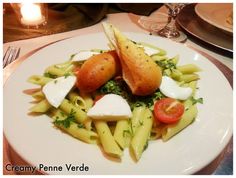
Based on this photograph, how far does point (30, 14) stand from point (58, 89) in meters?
1.00

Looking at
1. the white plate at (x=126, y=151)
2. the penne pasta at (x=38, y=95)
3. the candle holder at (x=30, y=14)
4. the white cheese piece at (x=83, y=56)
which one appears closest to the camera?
the white plate at (x=126, y=151)

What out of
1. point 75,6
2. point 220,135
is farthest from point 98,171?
point 75,6

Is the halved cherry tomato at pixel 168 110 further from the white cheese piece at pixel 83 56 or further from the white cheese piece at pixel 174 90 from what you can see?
the white cheese piece at pixel 83 56

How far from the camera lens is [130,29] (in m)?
1.93

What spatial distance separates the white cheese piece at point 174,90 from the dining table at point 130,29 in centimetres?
22

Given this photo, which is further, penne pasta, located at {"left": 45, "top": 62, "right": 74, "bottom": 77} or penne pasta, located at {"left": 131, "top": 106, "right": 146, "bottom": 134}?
penne pasta, located at {"left": 45, "top": 62, "right": 74, "bottom": 77}

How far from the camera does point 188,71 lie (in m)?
1.26

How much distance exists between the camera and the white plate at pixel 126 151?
903mm

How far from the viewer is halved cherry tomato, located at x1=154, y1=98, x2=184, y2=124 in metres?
1.00

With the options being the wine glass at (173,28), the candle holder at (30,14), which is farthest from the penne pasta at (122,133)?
the candle holder at (30,14)

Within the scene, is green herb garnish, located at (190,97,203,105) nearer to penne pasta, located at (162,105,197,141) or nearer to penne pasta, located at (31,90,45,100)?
penne pasta, located at (162,105,197,141)

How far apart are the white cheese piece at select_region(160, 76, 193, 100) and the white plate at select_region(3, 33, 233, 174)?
66 mm

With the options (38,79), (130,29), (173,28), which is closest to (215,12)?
(173,28)

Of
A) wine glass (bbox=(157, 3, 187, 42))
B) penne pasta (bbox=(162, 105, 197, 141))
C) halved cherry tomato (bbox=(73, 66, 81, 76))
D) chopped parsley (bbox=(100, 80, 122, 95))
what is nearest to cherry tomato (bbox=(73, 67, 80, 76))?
halved cherry tomato (bbox=(73, 66, 81, 76))
